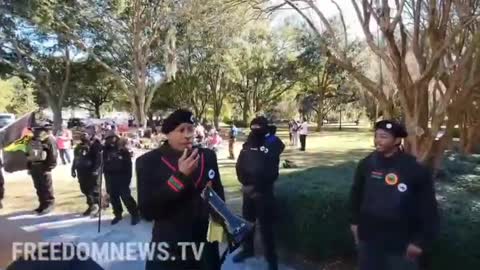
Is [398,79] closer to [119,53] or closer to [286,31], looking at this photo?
[119,53]

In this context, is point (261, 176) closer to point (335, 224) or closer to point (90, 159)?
point (335, 224)

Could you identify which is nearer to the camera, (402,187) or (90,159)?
(402,187)

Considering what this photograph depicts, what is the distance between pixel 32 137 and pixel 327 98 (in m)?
51.5

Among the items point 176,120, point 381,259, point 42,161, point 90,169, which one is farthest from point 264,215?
point 42,161

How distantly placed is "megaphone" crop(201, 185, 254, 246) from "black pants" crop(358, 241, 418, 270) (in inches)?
43.0

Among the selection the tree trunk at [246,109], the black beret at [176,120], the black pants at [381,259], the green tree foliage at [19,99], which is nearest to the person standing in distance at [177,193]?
the black beret at [176,120]

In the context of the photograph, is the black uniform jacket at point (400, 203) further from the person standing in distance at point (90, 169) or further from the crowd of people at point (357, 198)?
the person standing in distance at point (90, 169)

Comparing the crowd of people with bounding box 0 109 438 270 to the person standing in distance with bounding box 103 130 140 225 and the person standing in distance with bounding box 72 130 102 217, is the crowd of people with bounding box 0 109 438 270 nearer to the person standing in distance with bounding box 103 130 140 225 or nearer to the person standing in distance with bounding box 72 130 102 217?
the person standing in distance with bounding box 103 130 140 225

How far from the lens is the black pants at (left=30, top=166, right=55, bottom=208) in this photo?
908 cm

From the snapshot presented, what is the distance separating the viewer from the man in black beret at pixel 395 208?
357cm

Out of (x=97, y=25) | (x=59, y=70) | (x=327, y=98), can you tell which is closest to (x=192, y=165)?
(x=97, y=25)

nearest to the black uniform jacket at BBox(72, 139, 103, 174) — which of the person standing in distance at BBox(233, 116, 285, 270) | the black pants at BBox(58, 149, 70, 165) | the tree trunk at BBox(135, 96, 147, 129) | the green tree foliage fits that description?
the person standing in distance at BBox(233, 116, 285, 270)

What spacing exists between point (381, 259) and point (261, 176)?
2.16 metres

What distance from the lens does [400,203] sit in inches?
140
